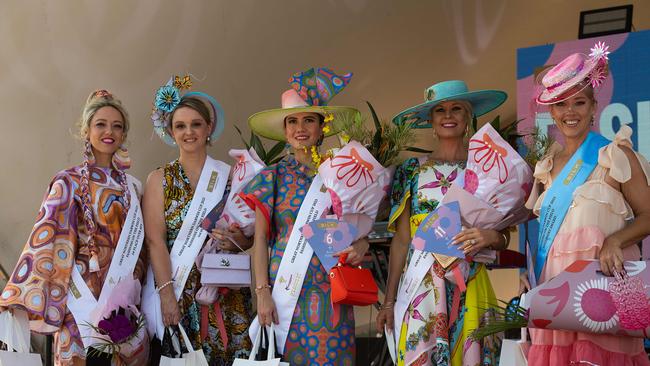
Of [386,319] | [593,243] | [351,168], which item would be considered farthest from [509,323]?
[351,168]

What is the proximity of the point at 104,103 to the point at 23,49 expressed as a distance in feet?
8.09

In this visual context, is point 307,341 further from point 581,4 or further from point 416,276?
point 581,4

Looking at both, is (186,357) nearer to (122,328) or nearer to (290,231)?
(122,328)

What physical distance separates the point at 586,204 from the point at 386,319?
96cm

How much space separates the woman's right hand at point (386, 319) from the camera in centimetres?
369

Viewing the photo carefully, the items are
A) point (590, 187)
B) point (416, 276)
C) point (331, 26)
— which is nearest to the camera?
point (590, 187)

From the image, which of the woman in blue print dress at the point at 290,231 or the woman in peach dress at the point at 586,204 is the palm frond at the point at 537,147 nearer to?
the woman in peach dress at the point at 586,204

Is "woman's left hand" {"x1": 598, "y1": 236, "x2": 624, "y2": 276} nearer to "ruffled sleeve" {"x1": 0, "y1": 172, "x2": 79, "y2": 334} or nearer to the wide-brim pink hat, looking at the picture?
the wide-brim pink hat

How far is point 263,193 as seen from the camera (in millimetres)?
3840

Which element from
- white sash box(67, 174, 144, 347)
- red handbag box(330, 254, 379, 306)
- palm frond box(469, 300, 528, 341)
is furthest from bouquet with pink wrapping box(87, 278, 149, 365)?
palm frond box(469, 300, 528, 341)

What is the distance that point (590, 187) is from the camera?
10.1 ft

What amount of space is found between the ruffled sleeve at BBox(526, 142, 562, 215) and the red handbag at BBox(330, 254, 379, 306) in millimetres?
657

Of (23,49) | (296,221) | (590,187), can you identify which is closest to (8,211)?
(23,49)

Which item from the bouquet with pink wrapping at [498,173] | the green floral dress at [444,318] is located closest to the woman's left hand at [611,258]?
the bouquet with pink wrapping at [498,173]
